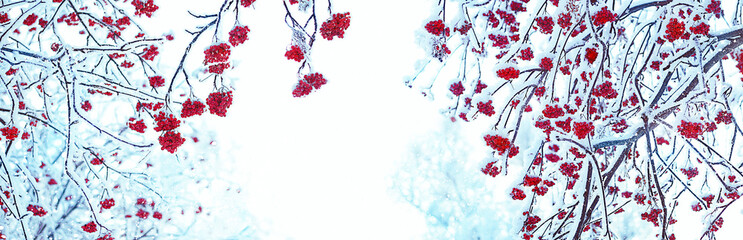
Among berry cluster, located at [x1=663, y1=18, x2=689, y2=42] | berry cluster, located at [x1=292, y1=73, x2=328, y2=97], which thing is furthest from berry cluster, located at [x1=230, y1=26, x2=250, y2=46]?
berry cluster, located at [x1=663, y1=18, x2=689, y2=42]

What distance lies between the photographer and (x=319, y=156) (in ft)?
50.8

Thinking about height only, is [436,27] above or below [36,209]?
above

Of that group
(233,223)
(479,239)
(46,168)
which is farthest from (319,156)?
(46,168)

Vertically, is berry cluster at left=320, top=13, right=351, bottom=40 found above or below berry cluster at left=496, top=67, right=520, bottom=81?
above

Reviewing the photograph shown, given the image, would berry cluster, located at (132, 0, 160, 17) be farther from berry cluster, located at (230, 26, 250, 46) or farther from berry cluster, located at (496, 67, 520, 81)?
berry cluster, located at (496, 67, 520, 81)

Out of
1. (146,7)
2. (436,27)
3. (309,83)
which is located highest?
(146,7)

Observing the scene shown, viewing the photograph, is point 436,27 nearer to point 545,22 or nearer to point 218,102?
point 545,22

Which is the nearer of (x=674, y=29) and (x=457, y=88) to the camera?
(x=674, y=29)

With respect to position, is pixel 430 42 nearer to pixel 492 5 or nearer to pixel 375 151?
pixel 492 5

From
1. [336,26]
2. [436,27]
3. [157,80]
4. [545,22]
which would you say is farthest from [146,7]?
[545,22]

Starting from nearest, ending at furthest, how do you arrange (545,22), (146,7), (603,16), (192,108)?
1. (603,16)
2. (192,108)
3. (545,22)
4. (146,7)

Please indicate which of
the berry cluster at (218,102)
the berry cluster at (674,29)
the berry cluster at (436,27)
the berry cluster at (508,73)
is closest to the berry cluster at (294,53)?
the berry cluster at (218,102)

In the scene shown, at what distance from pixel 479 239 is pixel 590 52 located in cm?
1105

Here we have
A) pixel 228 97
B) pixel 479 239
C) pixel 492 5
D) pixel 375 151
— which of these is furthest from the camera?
pixel 375 151
